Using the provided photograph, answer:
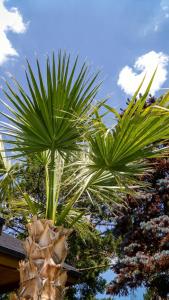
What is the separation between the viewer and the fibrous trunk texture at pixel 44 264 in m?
3.44

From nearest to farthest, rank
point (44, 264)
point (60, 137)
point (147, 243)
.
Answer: point (44, 264) < point (60, 137) < point (147, 243)

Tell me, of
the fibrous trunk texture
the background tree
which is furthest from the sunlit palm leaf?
the background tree

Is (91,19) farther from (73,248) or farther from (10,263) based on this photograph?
(73,248)

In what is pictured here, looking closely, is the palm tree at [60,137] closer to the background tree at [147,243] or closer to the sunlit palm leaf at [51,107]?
the sunlit palm leaf at [51,107]

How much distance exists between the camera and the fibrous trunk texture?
3.44 m

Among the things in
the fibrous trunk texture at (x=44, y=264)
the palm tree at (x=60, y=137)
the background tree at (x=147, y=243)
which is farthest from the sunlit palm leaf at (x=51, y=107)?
the background tree at (x=147, y=243)

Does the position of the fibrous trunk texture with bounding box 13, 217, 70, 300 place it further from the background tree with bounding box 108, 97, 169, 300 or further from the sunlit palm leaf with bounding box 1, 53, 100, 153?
the background tree with bounding box 108, 97, 169, 300

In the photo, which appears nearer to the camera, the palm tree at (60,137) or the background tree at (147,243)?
the palm tree at (60,137)

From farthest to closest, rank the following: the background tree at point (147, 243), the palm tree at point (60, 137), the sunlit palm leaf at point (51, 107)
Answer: the background tree at point (147, 243) < the sunlit palm leaf at point (51, 107) < the palm tree at point (60, 137)

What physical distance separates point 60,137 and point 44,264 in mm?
1374

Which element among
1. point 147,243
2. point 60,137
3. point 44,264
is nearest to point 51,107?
point 60,137

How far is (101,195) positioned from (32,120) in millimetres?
1974

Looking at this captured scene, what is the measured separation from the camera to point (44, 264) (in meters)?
3.54

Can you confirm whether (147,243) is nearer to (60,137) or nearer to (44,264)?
(60,137)
